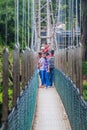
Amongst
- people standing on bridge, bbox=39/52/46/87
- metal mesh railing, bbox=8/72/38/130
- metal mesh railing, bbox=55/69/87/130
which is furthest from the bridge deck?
people standing on bridge, bbox=39/52/46/87

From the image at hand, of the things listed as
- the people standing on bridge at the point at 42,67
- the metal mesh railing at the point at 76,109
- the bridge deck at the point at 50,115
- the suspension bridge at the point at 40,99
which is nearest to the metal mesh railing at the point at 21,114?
the suspension bridge at the point at 40,99

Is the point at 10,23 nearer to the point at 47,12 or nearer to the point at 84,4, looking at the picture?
the point at 84,4

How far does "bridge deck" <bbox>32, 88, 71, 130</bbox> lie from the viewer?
1164 centimetres

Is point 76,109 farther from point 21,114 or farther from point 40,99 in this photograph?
point 40,99

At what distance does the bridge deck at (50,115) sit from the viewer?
11639 millimetres

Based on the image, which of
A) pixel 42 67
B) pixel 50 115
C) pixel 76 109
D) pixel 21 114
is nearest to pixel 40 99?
pixel 50 115

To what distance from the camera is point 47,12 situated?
152 ft

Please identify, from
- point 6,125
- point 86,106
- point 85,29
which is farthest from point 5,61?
point 85,29

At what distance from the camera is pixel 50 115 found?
531 inches

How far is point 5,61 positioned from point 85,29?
92.0ft

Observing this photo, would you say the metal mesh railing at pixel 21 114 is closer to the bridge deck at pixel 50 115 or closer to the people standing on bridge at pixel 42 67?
the bridge deck at pixel 50 115

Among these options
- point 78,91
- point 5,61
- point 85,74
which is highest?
point 5,61

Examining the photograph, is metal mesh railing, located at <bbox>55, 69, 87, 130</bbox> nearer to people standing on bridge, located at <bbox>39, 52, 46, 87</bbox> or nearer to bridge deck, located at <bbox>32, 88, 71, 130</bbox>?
bridge deck, located at <bbox>32, 88, 71, 130</bbox>

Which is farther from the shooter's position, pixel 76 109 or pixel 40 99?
pixel 40 99
